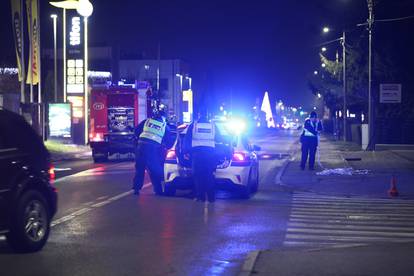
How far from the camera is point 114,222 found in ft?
35.9

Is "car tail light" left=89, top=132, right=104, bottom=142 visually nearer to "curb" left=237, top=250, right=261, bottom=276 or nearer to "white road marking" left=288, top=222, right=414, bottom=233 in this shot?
"white road marking" left=288, top=222, right=414, bottom=233

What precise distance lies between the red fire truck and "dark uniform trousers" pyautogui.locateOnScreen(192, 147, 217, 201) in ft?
42.2

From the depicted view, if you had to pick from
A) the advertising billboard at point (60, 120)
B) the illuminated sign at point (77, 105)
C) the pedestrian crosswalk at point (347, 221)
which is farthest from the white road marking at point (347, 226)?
the illuminated sign at point (77, 105)

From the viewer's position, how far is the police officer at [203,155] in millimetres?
13398

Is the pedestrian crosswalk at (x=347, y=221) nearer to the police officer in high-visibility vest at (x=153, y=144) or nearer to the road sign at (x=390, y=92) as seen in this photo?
the police officer in high-visibility vest at (x=153, y=144)

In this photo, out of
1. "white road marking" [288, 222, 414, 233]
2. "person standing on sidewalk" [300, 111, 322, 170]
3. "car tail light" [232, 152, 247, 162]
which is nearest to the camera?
"white road marking" [288, 222, 414, 233]

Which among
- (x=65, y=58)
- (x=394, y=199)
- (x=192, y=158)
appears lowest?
(x=394, y=199)

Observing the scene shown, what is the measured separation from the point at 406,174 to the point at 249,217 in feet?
34.3

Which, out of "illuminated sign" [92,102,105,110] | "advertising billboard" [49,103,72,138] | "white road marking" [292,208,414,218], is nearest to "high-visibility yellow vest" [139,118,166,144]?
"white road marking" [292,208,414,218]

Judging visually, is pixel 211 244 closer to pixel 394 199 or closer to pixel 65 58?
pixel 394 199

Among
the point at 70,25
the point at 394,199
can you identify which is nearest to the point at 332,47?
the point at 70,25

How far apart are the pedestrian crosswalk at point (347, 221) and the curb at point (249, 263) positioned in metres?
1.18

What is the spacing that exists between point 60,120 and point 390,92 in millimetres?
19756

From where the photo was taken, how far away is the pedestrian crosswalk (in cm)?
967
